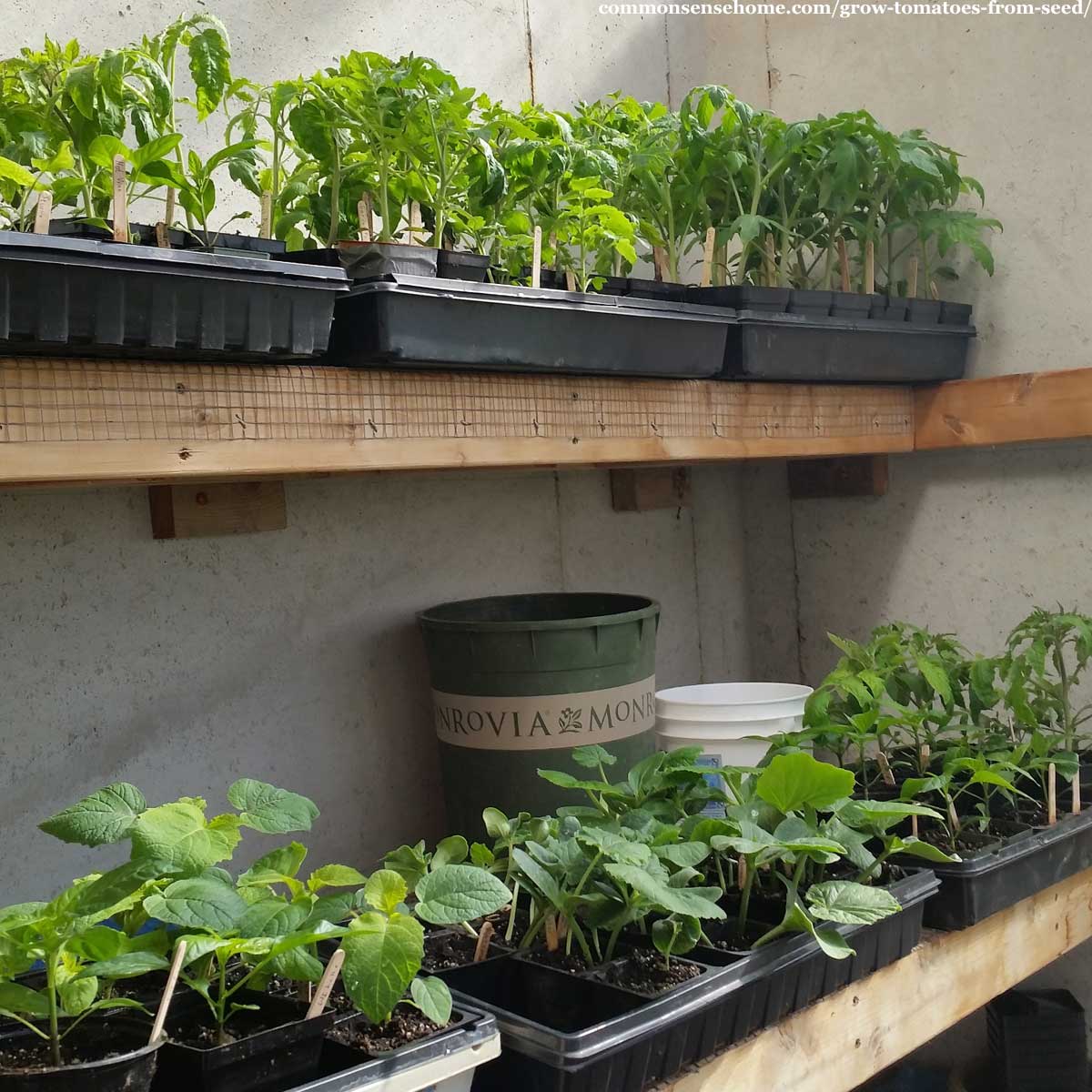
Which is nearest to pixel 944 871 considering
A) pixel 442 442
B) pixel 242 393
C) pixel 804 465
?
pixel 442 442

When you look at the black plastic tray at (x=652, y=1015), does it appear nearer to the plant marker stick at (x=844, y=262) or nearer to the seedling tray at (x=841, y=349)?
the seedling tray at (x=841, y=349)

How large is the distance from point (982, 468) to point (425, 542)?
1077 millimetres

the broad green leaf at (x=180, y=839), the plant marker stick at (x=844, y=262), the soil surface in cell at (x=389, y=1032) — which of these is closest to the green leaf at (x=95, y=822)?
the broad green leaf at (x=180, y=839)

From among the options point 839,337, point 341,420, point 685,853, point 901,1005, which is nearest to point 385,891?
point 685,853

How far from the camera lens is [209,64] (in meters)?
1.26

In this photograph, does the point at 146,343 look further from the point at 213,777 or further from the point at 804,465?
the point at 804,465

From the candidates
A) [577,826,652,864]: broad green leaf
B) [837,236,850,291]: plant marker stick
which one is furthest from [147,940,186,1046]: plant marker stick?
[837,236,850,291]: plant marker stick

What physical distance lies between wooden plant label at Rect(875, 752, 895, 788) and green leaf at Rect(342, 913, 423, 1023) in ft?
3.02

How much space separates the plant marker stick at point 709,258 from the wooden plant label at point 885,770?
0.77 metres

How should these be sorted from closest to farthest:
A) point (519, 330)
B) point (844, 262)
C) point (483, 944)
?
point (483, 944) → point (519, 330) → point (844, 262)

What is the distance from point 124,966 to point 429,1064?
24 cm

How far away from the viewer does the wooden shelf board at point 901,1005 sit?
1099mm

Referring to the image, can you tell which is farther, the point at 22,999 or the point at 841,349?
the point at 841,349

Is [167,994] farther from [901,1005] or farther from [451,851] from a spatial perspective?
[901,1005]
